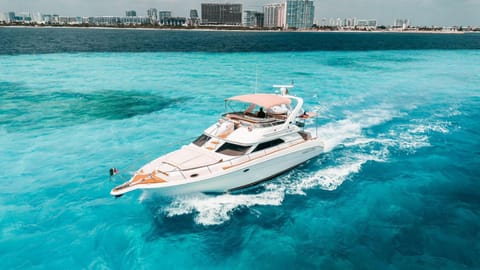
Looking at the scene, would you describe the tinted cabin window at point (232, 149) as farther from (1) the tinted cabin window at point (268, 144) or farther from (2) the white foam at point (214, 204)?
(2) the white foam at point (214, 204)

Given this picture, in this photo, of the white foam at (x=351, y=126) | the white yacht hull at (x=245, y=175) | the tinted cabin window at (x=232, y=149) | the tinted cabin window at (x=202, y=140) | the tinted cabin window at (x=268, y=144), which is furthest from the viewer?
the white foam at (x=351, y=126)

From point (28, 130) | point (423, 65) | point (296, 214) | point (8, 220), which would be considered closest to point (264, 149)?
point (296, 214)

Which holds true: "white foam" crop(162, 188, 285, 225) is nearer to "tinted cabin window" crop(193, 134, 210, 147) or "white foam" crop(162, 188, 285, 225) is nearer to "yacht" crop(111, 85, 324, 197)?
"yacht" crop(111, 85, 324, 197)

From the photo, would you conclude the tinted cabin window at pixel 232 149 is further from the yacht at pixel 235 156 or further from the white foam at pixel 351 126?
the white foam at pixel 351 126

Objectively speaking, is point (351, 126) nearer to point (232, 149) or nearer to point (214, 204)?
point (232, 149)

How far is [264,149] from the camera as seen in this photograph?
1723cm

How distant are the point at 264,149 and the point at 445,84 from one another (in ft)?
140

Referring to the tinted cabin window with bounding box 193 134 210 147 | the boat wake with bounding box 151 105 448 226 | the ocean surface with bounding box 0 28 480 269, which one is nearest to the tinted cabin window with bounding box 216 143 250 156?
the tinted cabin window with bounding box 193 134 210 147

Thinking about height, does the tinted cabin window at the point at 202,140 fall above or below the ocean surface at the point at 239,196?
above

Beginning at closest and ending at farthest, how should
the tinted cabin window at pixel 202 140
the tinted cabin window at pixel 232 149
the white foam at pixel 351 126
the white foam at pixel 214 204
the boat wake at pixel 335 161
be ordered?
1. the white foam at pixel 214 204
2. the boat wake at pixel 335 161
3. the tinted cabin window at pixel 232 149
4. the tinted cabin window at pixel 202 140
5. the white foam at pixel 351 126

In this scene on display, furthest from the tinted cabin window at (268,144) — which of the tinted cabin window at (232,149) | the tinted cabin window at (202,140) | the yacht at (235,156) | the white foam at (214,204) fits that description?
the tinted cabin window at (202,140)

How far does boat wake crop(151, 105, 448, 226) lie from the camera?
1531 cm

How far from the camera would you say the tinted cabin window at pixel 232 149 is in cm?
1642

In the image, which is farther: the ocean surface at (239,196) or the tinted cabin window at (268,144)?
the tinted cabin window at (268,144)
